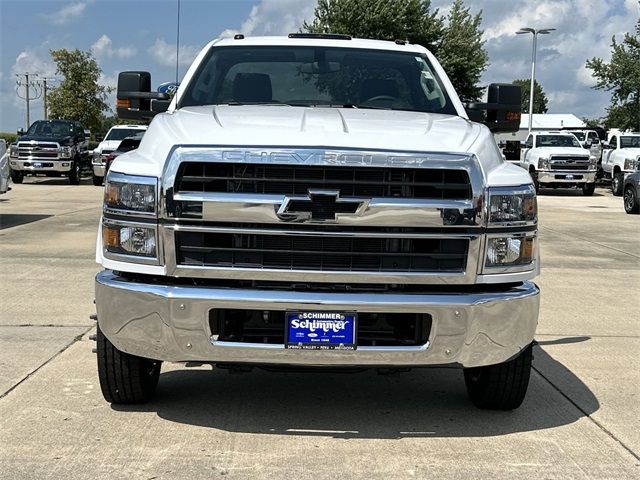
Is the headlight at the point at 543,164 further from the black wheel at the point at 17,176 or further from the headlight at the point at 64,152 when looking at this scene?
the black wheel at the point at 17,176

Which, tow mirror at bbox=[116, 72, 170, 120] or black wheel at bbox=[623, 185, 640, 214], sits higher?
tow mirror at bbox=[116, 72, 170, 120]

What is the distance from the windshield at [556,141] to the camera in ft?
95.6

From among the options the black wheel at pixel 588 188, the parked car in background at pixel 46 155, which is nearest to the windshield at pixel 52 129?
the parked car in background at pixel 46 155

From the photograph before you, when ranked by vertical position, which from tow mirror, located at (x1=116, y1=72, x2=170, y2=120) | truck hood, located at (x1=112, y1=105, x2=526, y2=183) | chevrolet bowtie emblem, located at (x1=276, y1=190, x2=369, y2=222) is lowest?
chevrolet bowtie emblem, located at (x1=276, y1=190, x2=369, y2=222)

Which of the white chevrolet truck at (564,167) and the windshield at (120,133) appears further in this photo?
the white chevrolet truck at (564,167)

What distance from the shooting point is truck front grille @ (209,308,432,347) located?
4.19 m

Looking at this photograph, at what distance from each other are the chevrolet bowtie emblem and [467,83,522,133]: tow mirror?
6.55 ft

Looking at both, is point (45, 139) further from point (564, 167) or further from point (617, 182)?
point (617, 182)

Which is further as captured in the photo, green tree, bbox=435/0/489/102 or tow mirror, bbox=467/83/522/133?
green tree, bbox=435/0/489/102

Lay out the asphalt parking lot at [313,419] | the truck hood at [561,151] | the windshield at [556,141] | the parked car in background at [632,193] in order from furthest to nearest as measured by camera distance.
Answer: the windshield at [556,141], the truck hood at [561,151], the parked car in background at [632,193], the asphalt parking lot at [313,419]

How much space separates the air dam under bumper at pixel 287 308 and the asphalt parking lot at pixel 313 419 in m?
0.45

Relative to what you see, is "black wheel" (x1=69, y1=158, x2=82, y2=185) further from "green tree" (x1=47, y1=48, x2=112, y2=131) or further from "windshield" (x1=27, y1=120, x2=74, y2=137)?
"green tree" (x1=47, y1=48, x2=112, y2=131)

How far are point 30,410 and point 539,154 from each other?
25340mm

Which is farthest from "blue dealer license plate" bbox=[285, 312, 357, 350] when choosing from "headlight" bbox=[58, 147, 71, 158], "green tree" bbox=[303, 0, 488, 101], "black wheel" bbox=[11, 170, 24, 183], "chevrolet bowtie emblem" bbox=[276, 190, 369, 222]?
"green tree" bbox=[303, 0, 488, 101]
